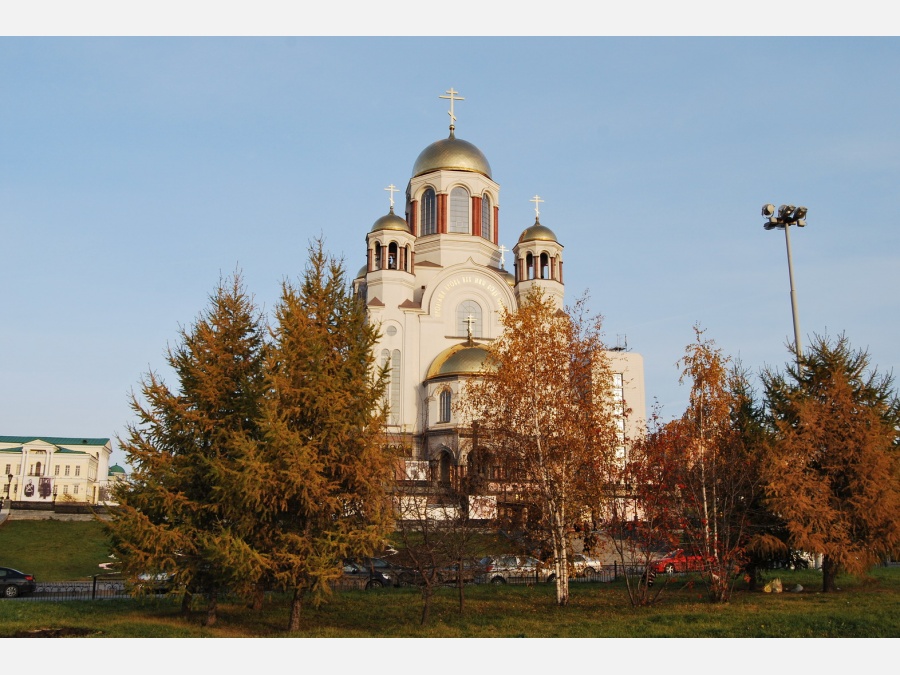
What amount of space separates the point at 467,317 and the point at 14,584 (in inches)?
1038

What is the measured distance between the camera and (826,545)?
58.9 ft

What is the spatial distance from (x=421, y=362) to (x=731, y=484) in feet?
84.7

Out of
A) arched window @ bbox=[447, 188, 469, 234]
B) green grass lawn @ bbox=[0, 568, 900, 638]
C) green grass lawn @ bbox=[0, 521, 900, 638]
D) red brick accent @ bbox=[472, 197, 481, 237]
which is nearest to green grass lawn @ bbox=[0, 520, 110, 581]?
green grass lawn @ bbox=[0, 521, 900, 638]

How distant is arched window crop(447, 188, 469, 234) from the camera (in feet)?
154

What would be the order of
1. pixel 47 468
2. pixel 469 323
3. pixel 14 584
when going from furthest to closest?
pixel 47 468
pixel 469 323
pixel 14 584

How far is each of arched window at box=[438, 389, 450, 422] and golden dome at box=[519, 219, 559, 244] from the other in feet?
34.1

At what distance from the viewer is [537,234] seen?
44.8 meters

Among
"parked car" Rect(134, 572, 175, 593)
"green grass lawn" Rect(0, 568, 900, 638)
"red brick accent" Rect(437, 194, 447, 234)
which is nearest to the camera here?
"green grass lawn" Rect(0, 568, 900, 638)

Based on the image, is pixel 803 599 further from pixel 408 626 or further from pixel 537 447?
pixel 408 626

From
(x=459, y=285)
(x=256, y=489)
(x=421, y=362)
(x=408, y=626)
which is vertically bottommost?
(x=408, y=626)

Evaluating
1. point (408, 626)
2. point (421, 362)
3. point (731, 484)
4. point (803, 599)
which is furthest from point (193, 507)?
point (421, 362)

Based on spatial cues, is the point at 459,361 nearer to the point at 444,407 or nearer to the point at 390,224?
the point at 444,407

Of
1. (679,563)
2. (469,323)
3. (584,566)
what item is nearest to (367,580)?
(584,566)

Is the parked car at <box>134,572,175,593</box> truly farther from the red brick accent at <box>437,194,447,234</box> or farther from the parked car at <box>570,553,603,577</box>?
the red brick accent at <box>437,194,447,234</box>
